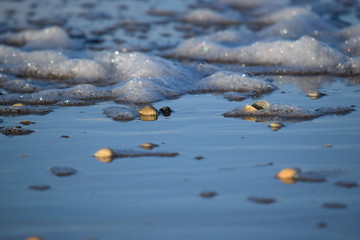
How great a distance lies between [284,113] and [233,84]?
3.60 ft

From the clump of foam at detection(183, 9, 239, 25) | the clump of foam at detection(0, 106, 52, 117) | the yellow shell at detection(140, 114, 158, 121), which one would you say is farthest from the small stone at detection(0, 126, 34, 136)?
the clump of foam at detection(183, 9, 239, 25)

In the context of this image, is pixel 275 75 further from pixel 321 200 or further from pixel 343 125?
pixel 321 200

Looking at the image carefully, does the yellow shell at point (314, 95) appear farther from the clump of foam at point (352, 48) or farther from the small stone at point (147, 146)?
the clump of foam at point (352, 48)

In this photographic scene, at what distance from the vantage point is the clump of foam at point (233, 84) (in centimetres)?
480

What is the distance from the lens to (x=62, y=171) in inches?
111

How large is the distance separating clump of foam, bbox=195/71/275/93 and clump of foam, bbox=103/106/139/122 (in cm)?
99

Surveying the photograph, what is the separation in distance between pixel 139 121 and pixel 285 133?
3.18 feet

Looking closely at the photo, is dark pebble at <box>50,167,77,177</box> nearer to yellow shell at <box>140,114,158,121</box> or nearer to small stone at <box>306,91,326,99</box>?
yellow shell at <box>140,114,158,121</box>

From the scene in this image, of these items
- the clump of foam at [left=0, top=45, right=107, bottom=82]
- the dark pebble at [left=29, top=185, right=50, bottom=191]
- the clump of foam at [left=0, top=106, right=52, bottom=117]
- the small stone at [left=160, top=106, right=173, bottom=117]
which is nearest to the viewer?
the dark pebble at [left=29, top=185, right=50, bottom=191]

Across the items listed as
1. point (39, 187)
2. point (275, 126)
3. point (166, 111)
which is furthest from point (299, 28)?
point (39, 187)

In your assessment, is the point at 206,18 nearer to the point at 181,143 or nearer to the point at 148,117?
the point at 148,117

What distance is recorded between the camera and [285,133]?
3.39m

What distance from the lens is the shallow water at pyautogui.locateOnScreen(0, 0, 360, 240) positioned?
7.36 ft

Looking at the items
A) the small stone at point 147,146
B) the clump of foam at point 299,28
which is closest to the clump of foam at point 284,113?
the small stone at point 147,146
